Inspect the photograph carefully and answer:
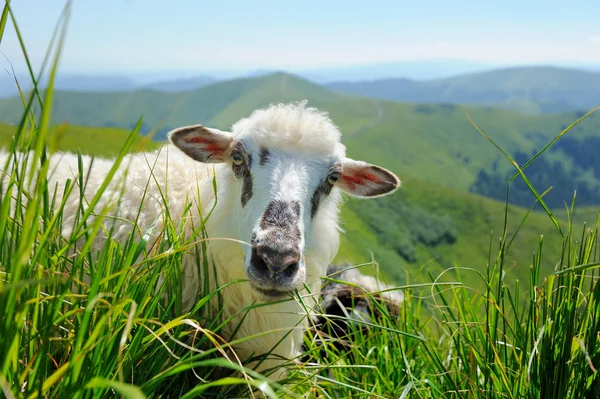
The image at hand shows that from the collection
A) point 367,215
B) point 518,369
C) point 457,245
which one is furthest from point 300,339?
point 457,245

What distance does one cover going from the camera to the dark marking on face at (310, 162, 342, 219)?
13.4 feet

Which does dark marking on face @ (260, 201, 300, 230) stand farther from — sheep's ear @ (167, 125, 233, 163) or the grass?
sheep's ear @ (167, 125, 233, 163)

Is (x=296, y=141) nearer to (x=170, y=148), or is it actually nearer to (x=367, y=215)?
(x=170, y=148)

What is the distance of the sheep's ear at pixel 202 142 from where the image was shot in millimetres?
4410

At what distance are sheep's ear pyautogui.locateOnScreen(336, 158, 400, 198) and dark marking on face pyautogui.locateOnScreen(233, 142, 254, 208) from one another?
1010mm

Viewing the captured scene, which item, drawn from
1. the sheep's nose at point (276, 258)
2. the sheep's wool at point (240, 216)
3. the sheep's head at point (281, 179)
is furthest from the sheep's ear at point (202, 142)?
the sheep's nose at point (276, 258)

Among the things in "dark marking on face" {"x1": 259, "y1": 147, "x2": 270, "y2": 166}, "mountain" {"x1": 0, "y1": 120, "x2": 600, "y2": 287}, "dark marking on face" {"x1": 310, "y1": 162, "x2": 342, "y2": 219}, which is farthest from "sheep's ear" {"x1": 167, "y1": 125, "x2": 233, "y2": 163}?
"mountain" {"x1": 0, "y1": 120, "x2": 600, "y2": 287}

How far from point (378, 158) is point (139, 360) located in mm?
196844

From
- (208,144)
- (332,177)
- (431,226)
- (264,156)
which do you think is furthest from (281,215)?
(431,226)

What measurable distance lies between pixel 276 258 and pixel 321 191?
1.23m

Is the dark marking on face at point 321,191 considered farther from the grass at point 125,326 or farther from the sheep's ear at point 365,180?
the grass at point 125,326

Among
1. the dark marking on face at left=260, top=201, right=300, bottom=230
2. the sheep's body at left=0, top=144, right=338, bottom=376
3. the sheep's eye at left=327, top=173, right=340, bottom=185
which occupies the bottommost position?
the sheep's body at left=0, top=144, right=338, bottom=376

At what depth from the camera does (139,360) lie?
2348 millimetres

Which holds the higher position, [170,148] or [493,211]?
[170,148]
